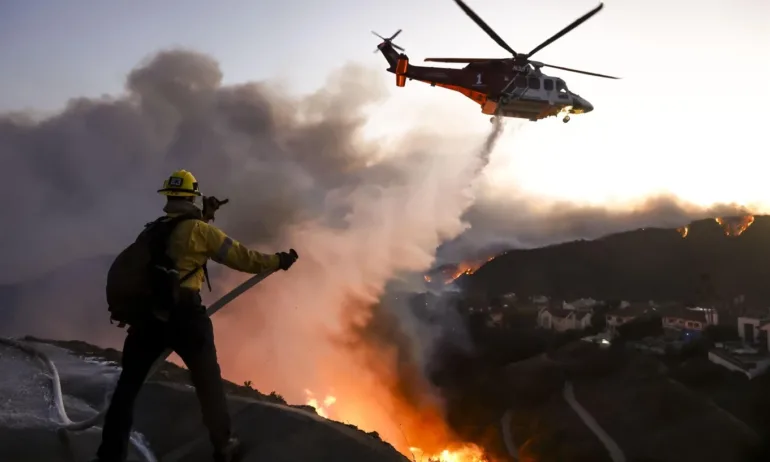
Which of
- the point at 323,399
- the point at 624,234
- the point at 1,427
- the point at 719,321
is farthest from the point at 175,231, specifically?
the point at 624,234

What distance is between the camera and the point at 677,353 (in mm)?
50625

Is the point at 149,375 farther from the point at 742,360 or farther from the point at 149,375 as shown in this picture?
the point at 742,360

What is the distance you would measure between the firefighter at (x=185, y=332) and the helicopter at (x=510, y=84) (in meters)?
23.1

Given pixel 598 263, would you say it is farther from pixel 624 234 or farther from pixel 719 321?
pixel 719 321

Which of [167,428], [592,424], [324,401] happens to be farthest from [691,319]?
[167,428]

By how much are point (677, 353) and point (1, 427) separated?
56.1 meters

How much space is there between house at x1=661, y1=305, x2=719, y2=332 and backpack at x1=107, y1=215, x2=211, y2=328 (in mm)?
67154

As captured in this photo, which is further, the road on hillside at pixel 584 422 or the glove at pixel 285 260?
the road on hillside at pixel 584 422

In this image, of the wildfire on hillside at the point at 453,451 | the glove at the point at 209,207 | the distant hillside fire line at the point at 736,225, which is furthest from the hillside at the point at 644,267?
the glove at the point at 209,207

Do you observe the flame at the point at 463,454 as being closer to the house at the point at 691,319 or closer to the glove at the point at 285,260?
the glove at the point at 285,260

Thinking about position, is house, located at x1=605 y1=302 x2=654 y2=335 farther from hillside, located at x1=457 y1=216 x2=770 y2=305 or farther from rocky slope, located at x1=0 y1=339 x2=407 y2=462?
rocky slope, located at x1=0 y1=339 x2=407 y2=462

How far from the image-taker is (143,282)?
14.8 feet

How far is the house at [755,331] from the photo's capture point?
48675 millimetres

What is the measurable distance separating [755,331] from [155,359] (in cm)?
6063
